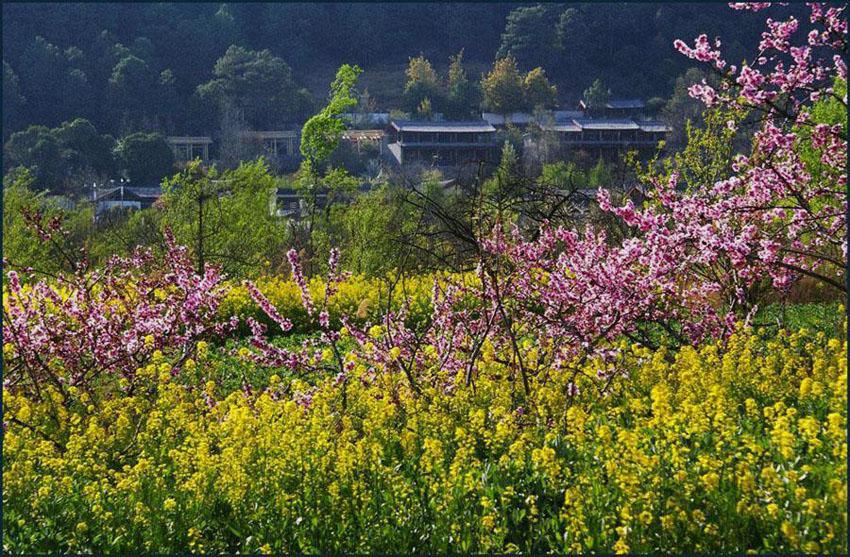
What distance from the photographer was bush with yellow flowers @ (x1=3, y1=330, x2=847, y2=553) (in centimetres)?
360

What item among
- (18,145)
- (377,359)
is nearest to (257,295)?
(377,359)

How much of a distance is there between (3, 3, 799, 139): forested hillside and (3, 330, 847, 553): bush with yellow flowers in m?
48.8

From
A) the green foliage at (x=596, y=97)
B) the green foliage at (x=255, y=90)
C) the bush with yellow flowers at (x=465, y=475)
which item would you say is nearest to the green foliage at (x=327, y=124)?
the bush with yellow flowers at (x=465, y=475)

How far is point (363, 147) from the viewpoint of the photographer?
189ft

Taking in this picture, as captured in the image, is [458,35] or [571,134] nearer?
[571,134]

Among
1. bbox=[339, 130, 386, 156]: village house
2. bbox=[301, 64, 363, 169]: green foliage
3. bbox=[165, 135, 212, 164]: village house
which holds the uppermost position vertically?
bbox=[301, 64, 363, 169]: green foliage

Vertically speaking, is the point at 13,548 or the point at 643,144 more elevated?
the point at 13,548

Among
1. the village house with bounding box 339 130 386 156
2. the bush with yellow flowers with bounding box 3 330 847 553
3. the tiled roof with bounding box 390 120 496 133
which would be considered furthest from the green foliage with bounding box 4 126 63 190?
the bush with yellow flowers with bounding box 3 330 847 553

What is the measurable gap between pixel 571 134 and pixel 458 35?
24.9m

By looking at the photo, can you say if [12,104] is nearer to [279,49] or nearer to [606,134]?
[279,49]

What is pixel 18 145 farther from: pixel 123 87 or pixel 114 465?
pixel 114 465

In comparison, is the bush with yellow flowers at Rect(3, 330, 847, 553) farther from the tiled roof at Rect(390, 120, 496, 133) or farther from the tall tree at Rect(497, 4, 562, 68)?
the tall tree at Rect(497, 4, 562, 68)

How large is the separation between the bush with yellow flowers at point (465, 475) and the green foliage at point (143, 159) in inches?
1699

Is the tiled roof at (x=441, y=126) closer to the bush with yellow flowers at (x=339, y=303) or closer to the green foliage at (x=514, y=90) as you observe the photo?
the green foliage at (x=514, y=90)
